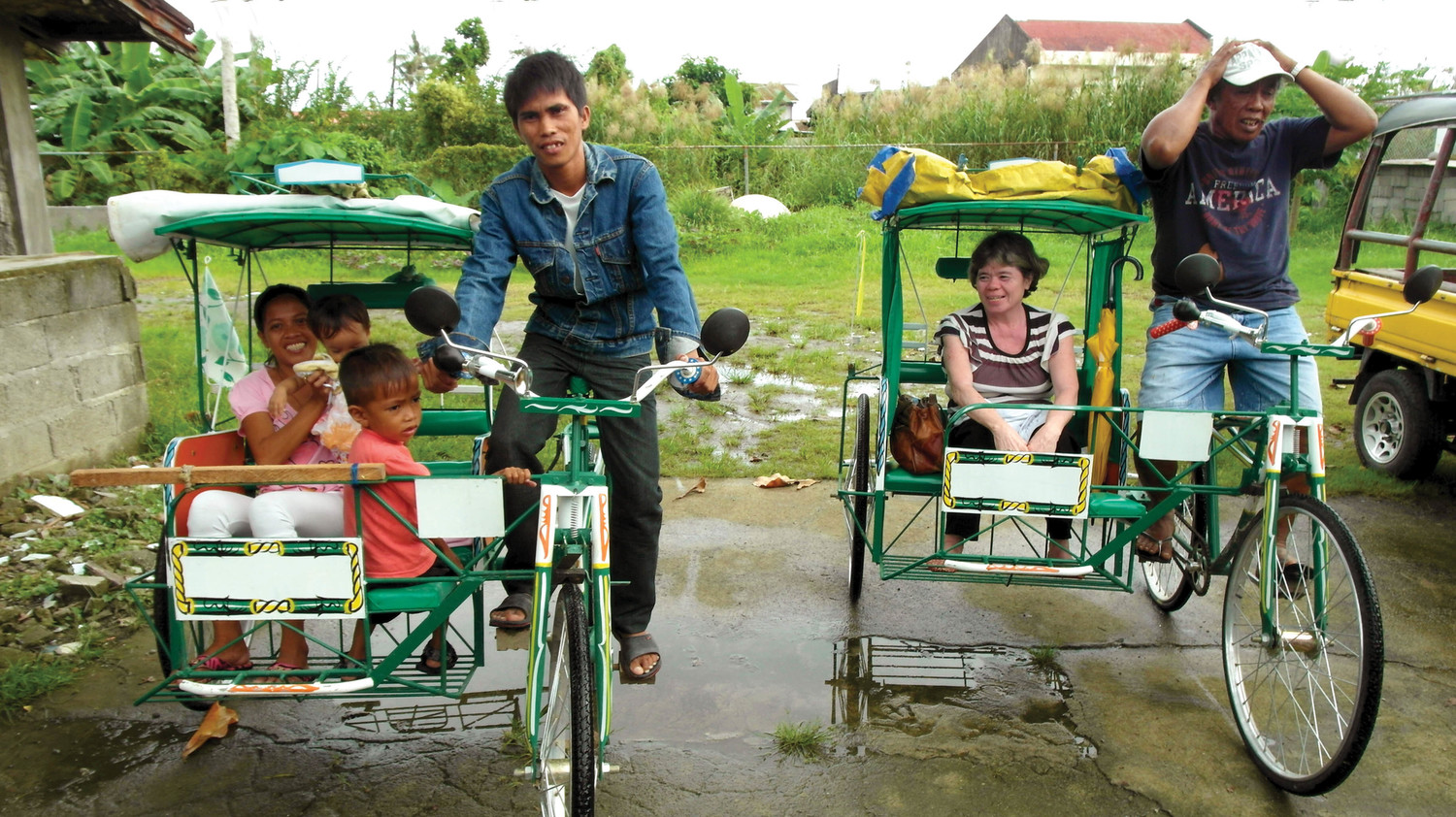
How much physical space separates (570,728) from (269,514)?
1.06m

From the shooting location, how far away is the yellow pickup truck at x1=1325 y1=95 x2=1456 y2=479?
516cm

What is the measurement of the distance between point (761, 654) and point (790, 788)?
84 centimetres

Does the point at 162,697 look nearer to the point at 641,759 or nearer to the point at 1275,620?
the point at 641,759

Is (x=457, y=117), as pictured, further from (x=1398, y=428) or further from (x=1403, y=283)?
(x=1398, y=428)

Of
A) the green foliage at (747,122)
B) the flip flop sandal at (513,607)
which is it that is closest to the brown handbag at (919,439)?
the flip flop sandal at (513,607)

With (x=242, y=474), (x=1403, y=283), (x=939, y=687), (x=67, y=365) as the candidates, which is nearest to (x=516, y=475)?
(x=242, y=474)

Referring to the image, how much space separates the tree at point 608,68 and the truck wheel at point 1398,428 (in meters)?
18.3

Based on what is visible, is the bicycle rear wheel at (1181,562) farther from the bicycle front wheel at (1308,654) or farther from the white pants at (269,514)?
the white pants at (269,514)

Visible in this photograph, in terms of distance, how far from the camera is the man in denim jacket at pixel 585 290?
312 centimetres

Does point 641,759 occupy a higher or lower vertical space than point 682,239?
lower

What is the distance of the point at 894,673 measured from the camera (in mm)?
3646

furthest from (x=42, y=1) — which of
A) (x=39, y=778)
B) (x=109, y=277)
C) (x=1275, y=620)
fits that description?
(x=1275, y=620)

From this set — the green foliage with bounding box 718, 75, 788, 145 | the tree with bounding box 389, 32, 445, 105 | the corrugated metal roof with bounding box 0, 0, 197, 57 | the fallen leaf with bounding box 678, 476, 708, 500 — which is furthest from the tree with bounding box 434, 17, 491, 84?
the fallen leaf with bounding box 678, 476, 708, 500

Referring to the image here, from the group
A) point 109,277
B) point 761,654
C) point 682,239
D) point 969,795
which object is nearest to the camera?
point 969,795
